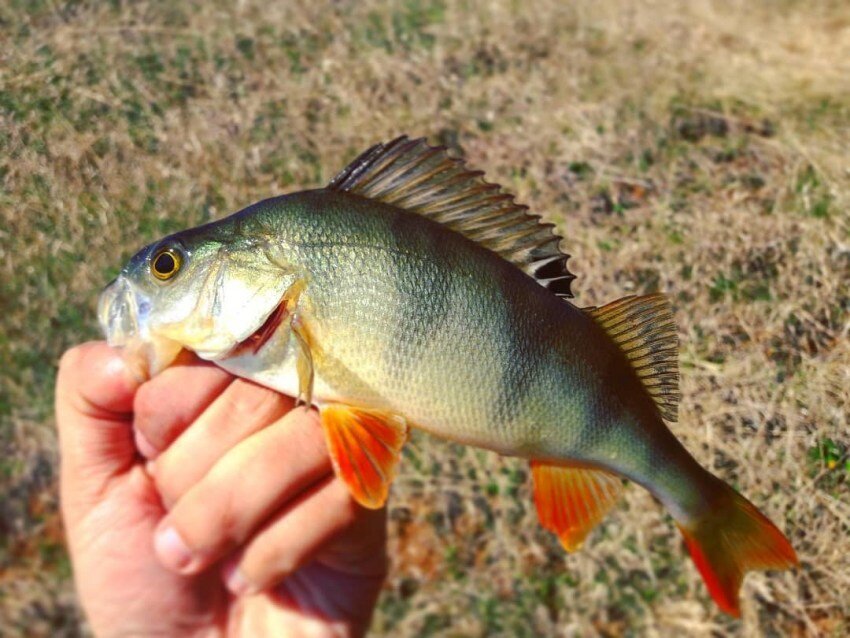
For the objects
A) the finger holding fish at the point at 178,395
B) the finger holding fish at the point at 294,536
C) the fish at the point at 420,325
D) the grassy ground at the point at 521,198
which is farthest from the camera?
the grassy ground at the point at 521,198

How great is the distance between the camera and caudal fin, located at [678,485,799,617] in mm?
1382

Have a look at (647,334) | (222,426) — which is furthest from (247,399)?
(647,334)

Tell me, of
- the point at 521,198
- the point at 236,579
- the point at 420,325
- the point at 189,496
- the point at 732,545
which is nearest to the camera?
the point at 420,325

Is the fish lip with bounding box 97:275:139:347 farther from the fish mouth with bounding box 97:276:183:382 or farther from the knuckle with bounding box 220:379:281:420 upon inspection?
the knuckle with bounding box 220:379:281:420

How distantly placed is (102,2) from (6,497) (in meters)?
1.93

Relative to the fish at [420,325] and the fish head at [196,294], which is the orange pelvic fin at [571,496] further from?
the fish head at [196,294]

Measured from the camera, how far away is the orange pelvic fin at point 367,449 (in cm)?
133

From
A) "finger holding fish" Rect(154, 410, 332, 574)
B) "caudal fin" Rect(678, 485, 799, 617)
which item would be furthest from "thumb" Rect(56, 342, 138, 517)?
"caudal fin" Rect(678, 485, 799, 617)

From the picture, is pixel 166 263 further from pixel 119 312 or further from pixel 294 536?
pixel 294 536

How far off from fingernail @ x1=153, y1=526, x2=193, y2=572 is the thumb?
0.30m

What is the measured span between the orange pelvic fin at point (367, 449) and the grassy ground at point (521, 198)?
0.87 m

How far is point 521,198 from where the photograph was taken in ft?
9.50

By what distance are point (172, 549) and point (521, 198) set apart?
6.12 feet

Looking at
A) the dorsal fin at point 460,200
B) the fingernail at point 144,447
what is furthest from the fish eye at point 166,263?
the fingernail at point 144,447
